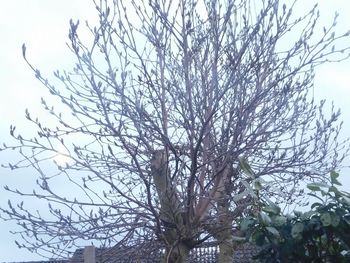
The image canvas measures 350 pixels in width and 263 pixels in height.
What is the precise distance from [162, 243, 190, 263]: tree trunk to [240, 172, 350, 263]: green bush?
1.57m

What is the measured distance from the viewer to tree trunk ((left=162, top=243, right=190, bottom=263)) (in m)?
6.47

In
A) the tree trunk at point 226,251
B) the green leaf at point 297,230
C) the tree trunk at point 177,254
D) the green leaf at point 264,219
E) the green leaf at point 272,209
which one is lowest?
the green leaf at point 297,230

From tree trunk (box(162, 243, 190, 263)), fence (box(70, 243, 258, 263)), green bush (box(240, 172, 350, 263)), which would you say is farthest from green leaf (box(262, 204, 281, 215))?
tree trunk (box(162, 243, 190, 263))

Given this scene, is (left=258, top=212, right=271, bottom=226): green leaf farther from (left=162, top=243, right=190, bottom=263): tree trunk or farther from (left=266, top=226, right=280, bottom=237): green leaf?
(left=162, top=243, right=190, bottom=263): tree trunk

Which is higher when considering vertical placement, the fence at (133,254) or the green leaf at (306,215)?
the fence at (133,254)

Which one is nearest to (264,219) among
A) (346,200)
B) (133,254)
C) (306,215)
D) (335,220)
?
(306,215)

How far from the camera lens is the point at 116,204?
6406 mm

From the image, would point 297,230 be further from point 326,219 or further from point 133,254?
point 133,254

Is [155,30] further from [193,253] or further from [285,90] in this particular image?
A: [193,253]

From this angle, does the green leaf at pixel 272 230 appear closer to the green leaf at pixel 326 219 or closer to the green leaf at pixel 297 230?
the green leaf at pixel 297 230

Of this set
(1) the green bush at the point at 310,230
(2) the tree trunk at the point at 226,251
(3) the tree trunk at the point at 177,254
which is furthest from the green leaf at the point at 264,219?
(2) the tree trunk at the point at 226,251

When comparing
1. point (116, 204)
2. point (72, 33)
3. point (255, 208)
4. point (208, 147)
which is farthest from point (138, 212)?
point (72, 33)

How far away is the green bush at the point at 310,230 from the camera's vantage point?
479cm

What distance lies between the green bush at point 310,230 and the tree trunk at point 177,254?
1573 mm
